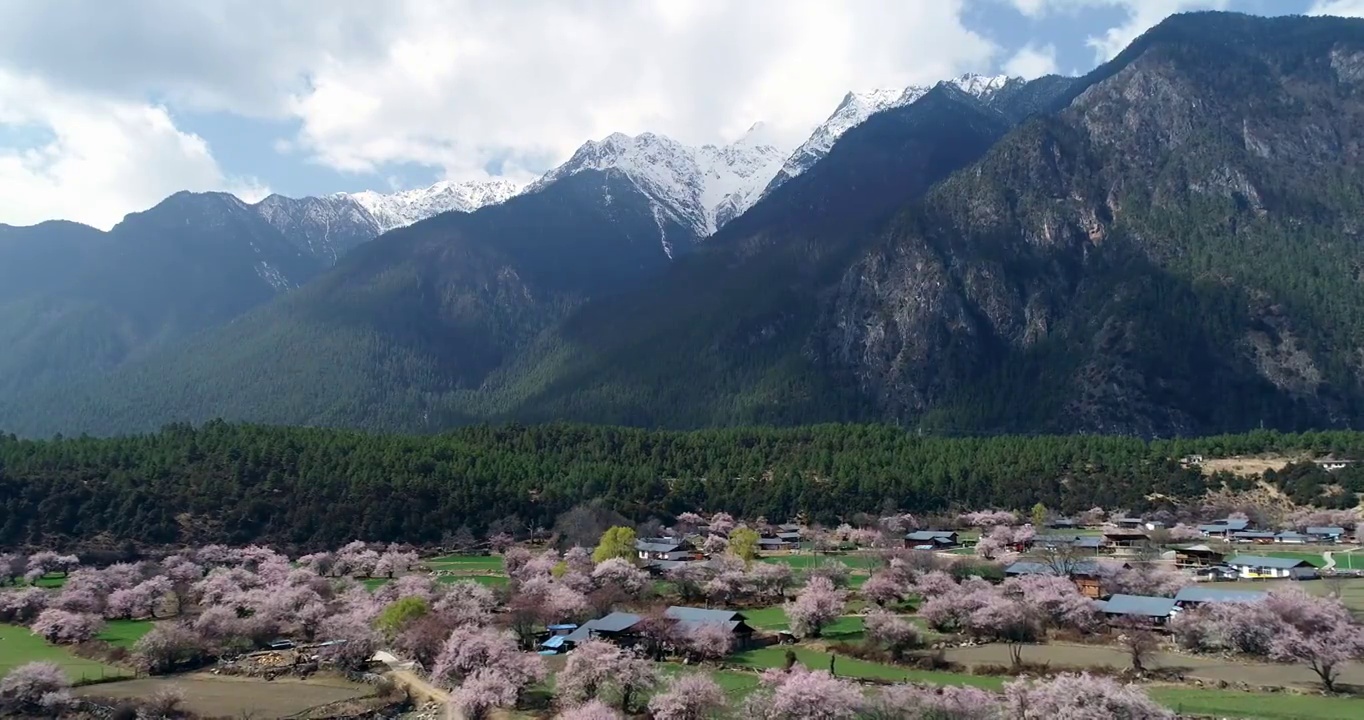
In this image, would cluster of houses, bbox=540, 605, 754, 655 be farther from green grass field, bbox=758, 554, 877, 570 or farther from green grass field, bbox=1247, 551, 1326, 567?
green grass field, bbox=1247, 551, 1326, 567

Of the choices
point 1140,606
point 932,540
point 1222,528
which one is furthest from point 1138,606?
point 1222,528

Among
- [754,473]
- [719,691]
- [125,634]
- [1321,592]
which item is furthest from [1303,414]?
[125,634]

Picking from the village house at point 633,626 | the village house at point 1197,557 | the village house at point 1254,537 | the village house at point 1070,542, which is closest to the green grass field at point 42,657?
the village house at point 633,626

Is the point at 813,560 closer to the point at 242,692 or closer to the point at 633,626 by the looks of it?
the point at 633,626

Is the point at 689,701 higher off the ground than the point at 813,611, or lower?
higher

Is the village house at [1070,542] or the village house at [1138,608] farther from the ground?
the village house at [1138,608]

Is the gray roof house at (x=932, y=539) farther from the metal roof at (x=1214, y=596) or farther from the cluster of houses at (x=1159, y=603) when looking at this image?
the cluster of houses at (x=1159, y=603)
